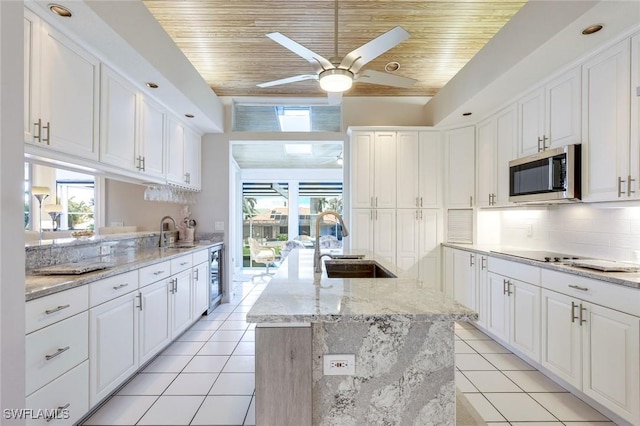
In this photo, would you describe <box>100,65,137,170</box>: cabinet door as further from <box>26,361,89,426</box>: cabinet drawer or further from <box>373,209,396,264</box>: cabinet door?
<box>373,209,396,264</box>: cabinet door

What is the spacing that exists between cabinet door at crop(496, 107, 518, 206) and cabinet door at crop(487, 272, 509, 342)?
0.86 metres

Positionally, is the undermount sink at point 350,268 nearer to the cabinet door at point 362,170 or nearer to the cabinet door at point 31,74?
the cabinet door at point 362,170

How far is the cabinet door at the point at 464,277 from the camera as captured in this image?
3371 millimetres

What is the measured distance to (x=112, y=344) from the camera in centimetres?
198

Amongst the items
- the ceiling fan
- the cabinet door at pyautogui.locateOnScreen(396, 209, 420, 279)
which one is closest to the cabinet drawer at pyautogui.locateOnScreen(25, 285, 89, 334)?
the ceiling fan

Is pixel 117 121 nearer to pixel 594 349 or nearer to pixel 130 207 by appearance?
pixel 130 207

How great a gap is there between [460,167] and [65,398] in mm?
4183

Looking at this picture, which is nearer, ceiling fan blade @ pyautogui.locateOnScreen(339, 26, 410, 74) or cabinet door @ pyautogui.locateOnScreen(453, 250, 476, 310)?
ceiling fan blade @ pyautogui.locateOnScreen(339, 26, 410, 74)

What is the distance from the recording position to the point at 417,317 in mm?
1048

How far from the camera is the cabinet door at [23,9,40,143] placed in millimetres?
1689

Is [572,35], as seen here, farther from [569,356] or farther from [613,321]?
[569,356]

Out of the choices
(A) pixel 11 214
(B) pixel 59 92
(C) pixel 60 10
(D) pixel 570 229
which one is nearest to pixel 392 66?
(D) pixel 570 229

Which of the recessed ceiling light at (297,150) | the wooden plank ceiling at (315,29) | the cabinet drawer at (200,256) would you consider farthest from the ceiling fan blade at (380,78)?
the recessed ceiling light at (297,150)

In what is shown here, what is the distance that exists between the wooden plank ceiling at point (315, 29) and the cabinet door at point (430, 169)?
78 cm
